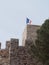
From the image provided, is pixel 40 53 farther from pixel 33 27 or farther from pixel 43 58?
pixel 33 27

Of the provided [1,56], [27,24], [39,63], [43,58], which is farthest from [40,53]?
[27,24]

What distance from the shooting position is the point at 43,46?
25422 mm

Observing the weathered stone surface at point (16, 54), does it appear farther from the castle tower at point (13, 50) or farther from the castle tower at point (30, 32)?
the castle tower at point (30, 32)

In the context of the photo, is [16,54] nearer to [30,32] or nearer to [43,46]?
[43,46]

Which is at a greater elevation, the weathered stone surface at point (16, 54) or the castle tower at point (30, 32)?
the castle tower at point (30, 32)

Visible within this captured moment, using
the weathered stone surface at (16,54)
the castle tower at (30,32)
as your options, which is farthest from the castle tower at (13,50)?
the castle tower at (30,32)

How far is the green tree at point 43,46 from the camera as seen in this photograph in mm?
25172

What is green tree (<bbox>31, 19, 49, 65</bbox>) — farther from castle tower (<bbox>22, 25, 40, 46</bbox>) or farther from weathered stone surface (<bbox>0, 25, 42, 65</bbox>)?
castle tower (<bbox>22, 25, 40, 46</bbox>)

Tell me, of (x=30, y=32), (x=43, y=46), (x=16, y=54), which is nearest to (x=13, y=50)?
(x=16, y=54)

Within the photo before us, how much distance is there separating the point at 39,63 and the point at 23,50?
170 centimetres

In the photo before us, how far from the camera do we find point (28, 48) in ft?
91.6

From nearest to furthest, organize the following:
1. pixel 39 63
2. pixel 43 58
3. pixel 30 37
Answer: pixel 43 58 < pixel 39 63 < pixel 30 37

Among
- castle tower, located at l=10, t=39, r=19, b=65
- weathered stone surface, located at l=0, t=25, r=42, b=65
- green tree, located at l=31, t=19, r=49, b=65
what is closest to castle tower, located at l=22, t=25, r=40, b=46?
weathered stone surface, located at l=0, t=25, r=42, b=65

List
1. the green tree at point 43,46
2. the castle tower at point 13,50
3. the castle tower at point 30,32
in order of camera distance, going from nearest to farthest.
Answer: the green tree at point 43,46 < the castle tower at point 13,50 < the castle tower at point 30,32
